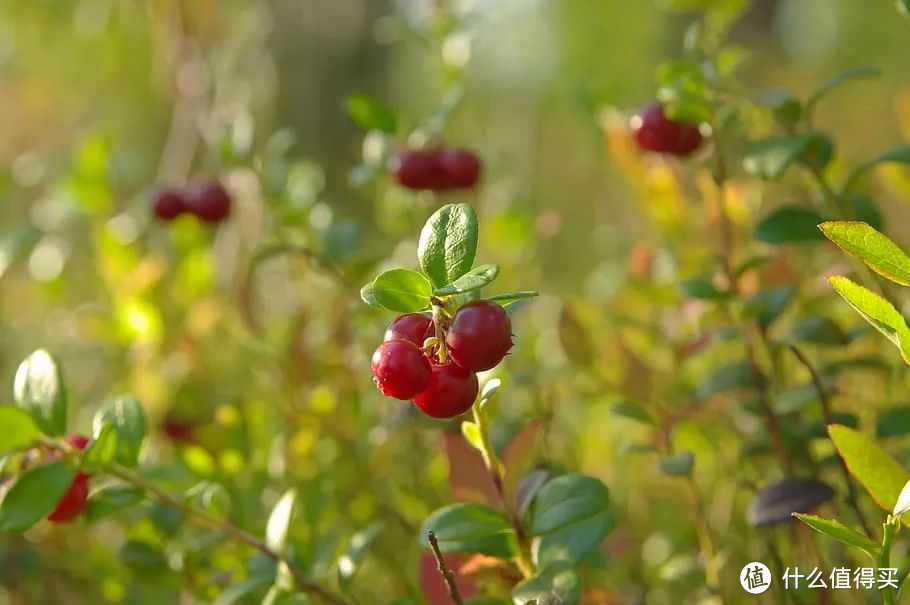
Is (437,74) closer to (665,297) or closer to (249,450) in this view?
(665,297)

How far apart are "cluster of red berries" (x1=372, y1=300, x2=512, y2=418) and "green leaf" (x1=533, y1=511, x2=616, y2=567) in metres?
0.12

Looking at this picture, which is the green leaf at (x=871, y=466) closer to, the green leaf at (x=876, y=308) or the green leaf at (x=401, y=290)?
the green leaf at (x=876, y=308)

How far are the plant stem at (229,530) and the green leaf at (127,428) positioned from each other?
1 centimetres

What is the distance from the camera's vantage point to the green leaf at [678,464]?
0.66m

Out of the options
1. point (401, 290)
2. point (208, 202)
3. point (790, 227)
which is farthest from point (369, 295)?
point (208, 202)

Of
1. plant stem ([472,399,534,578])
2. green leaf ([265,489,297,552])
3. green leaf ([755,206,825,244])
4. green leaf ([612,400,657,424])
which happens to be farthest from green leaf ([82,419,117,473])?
green leaf ([755,206,825,244])

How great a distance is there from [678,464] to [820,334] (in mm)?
144

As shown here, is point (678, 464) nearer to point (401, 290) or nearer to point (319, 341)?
point (401, 290)

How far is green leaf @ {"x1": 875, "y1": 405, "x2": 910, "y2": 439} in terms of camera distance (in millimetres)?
675

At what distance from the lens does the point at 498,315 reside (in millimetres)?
469

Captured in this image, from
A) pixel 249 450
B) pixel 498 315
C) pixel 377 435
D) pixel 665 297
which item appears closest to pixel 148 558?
pixel 249 450

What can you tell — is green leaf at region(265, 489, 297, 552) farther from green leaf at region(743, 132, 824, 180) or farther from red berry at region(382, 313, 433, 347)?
green leaf at region(743, 132, 824, 180)

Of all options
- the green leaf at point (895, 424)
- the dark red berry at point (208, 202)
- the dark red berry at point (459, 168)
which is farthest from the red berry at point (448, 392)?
the dark red berry at point (208, 202)

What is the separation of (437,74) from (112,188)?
1.31 feet
